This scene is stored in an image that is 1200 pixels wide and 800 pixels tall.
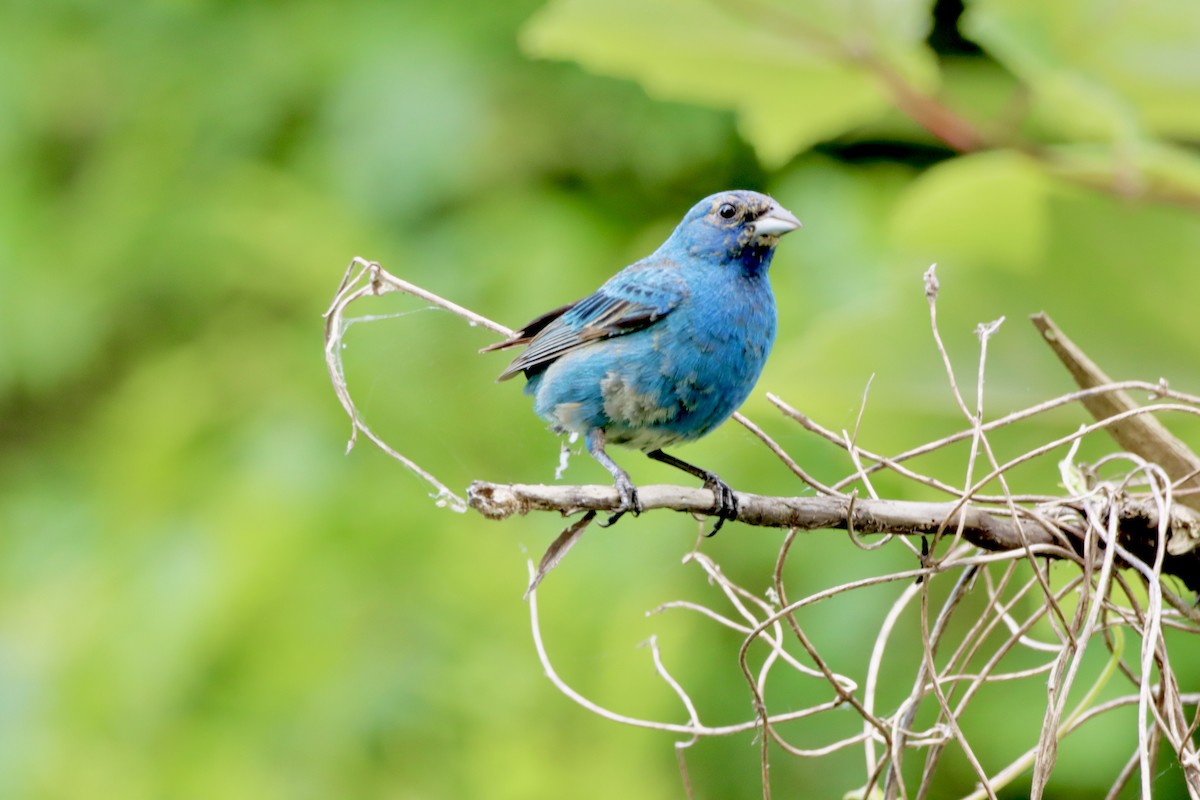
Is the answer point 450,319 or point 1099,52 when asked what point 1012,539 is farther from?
point 450,319

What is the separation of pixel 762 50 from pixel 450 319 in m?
0.79

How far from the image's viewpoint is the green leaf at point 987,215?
93.7 inches

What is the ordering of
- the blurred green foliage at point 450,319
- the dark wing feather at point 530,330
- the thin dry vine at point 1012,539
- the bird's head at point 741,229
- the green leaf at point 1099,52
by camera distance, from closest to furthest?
the thin dry vine at point 1012,539 → the green leaf at point 1099,52 → the blurred green foliage at point 450,319 → the dark wing feather at point 530,330 → the bird's head at point 741,229

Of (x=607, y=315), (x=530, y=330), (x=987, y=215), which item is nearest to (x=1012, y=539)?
(x=987, y=215)

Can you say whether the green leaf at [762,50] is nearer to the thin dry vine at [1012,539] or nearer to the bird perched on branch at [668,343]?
the bird perched on branch at [668,343]

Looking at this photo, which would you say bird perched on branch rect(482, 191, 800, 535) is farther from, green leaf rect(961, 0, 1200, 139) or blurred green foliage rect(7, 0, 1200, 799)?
green leaf rect(961, 0, 1200, 139)

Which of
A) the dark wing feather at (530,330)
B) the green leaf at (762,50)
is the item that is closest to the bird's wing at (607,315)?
the dark wing feather at (530,330)

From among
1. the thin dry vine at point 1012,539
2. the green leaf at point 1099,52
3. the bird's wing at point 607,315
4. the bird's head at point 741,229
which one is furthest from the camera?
the bird's head at point 741,229

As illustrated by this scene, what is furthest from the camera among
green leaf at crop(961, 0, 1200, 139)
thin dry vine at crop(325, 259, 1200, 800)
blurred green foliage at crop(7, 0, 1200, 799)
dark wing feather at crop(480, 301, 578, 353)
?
dark wing feather at crop(480, 301, 578, 353)

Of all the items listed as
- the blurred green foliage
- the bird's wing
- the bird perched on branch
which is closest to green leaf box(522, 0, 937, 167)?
the blurred green foliage

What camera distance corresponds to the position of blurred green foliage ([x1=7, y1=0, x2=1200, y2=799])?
2.38m

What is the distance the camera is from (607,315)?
2744 millimetres

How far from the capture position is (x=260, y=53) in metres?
4.61

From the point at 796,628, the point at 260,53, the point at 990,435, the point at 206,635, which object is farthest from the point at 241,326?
the point at 796,628
